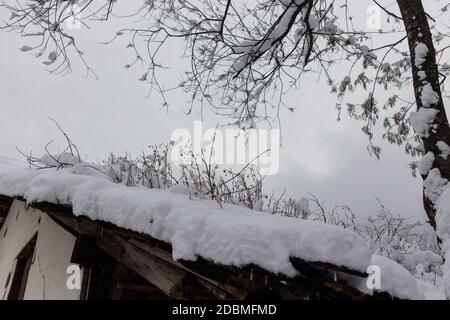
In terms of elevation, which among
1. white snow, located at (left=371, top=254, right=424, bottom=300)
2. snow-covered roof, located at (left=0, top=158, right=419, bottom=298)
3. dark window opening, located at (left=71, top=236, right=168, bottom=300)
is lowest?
dark window opening, located at (left=71, top=236, right=168, bottom=300)

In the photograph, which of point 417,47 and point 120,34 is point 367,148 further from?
point 120,34

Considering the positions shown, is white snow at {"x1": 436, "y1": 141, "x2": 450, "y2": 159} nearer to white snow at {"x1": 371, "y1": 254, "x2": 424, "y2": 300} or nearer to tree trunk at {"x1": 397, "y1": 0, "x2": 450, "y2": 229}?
tree trunk at {"x1": 397, "y1": 0, "x2": 450, "y2": 229}

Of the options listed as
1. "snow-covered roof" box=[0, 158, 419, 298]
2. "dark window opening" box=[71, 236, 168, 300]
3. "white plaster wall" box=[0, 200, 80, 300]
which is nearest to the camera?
"snow-covered roof" box=[0, 158, 419, 298]

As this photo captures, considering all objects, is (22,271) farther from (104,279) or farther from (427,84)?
(427,84)

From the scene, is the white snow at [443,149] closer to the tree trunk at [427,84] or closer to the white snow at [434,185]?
the tree trunk at [427,84]

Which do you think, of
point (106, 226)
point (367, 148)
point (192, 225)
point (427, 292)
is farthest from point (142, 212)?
point (367, 148)

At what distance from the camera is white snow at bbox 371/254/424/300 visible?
1.58 metres

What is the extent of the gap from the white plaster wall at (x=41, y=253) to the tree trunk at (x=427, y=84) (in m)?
3.63

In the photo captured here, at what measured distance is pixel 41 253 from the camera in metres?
4.27

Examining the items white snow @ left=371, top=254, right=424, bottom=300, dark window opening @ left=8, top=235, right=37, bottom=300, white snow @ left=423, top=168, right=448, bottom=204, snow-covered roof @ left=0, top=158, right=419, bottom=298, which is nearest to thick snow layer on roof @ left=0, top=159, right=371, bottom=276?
snow-covered roof @ left=0, top=158, right=419, bottom=298

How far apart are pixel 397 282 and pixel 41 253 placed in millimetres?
4260

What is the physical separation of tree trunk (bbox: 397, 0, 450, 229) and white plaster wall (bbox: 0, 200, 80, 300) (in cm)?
363

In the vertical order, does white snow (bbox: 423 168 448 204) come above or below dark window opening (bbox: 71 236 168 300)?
above
